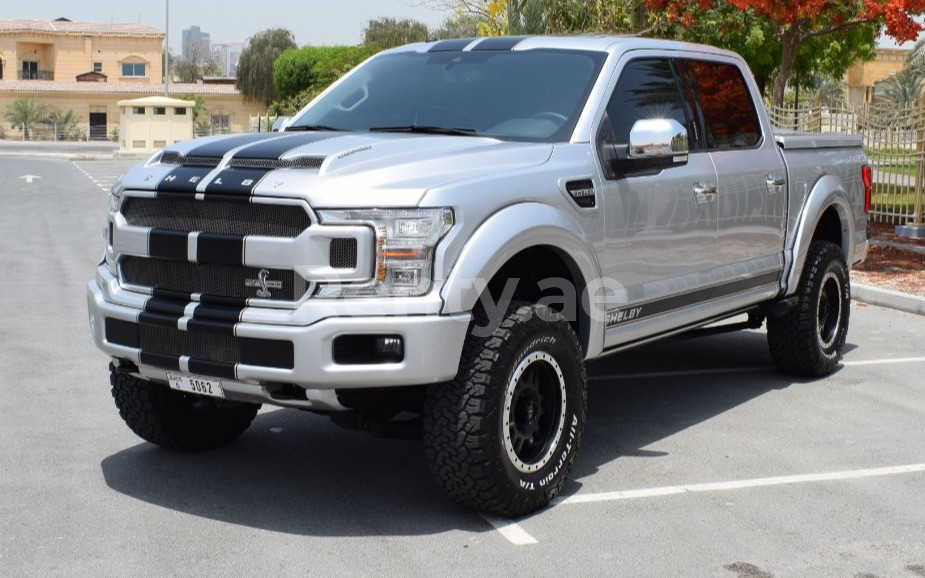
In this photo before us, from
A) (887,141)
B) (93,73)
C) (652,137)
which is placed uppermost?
(93,73)

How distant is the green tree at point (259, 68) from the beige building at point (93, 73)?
114 cm

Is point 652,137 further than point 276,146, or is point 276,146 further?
point 652,137

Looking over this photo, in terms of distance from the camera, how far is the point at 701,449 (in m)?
6.53

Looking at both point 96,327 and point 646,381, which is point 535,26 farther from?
point 96,327

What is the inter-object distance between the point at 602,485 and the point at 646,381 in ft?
8.11

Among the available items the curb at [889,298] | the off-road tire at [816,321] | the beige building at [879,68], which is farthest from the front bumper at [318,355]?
the beige building at [879,68]

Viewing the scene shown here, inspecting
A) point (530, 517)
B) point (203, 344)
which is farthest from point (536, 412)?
point (203, 344)

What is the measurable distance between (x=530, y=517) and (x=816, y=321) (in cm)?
342

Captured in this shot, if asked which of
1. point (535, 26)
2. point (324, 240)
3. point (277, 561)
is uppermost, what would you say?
point (535, 26)

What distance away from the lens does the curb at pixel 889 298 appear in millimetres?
11297

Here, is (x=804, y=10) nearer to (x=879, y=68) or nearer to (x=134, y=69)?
(x=879, y=68)

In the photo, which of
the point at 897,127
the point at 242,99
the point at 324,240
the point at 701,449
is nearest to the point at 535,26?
the point at 897,127

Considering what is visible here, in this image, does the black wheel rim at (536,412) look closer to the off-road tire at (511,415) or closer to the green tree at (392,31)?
the off-road tire at (511,415)

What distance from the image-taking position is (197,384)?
17.1 ft
